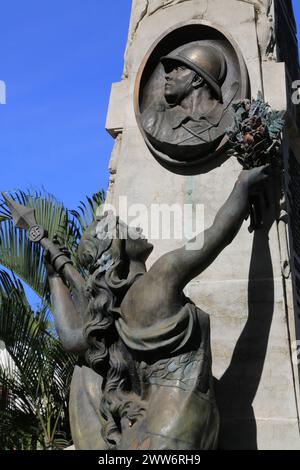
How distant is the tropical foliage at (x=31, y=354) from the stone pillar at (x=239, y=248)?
3.53 metres

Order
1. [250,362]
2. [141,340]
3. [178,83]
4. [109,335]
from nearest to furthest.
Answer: [141,340] → [109,335] → [250,362] → [178,83]

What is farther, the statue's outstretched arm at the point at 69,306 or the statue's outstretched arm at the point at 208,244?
the statue's outstretched arm at the point at 69,306

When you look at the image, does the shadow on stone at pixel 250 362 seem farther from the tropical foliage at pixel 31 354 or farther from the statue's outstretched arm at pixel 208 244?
the tropical foliage at pixel 31 354

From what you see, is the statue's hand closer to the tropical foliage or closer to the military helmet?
the military helmet

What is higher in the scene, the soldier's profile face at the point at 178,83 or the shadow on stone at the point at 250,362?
the soldier's profile face at the point at 178,83

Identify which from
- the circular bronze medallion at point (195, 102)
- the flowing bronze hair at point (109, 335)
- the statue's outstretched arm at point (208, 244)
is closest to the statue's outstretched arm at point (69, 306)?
the flowing bronze hair at point (109, 335)

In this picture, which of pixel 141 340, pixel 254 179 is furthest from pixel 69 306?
pixel 254 179

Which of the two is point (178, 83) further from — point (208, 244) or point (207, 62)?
point (208, 244)

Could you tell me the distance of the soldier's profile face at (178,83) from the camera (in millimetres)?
5832

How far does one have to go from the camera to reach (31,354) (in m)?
9.68

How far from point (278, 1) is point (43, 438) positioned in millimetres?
6567

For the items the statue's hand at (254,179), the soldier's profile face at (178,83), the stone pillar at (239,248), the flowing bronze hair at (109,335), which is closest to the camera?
the flowing bronze hair at (109,335)

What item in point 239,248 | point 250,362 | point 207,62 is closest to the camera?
point 250,362

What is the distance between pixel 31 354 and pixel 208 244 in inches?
227
